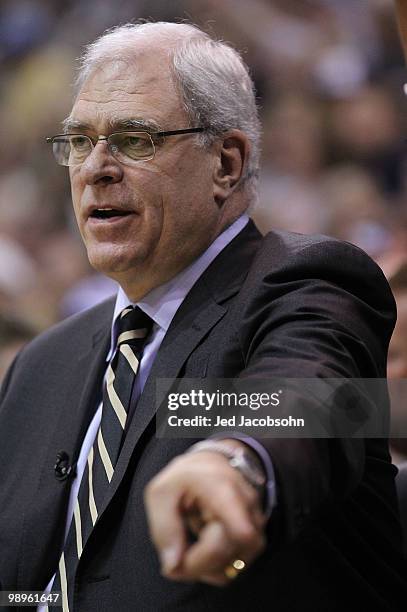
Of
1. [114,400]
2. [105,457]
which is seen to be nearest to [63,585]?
[105,457]

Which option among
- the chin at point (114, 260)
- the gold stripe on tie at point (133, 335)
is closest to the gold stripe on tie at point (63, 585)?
the gold stripe on tie at point (133, 335)

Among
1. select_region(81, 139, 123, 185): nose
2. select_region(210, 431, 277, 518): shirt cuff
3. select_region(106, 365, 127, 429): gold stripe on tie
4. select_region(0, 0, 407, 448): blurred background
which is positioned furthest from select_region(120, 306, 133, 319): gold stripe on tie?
select_region(210, 431, 277, 518): shirt cuff

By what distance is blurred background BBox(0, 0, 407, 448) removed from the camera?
2.68m

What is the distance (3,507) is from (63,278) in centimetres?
163

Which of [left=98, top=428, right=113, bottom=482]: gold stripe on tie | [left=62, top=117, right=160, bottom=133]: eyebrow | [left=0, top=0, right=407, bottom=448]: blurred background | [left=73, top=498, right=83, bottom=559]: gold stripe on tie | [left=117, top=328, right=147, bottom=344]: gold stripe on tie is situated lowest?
[left=73, top=498, right=83, bottom=559]: gold stripe on tie

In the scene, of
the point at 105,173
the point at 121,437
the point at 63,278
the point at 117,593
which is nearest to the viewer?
the point at 117,593

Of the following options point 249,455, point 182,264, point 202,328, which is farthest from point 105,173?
point 249,455

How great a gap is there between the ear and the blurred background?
43cm

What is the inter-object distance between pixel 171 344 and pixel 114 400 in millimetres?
154

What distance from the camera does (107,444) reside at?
1.65 m

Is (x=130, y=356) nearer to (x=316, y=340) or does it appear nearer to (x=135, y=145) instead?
(x=135, y=145)

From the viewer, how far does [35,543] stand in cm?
170

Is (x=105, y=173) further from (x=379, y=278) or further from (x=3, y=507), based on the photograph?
(x=3, y=507)

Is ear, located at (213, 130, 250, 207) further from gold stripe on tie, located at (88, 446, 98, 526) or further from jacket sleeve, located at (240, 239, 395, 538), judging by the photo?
gold stripe on tie, located at (88, 446, 98, 526)
